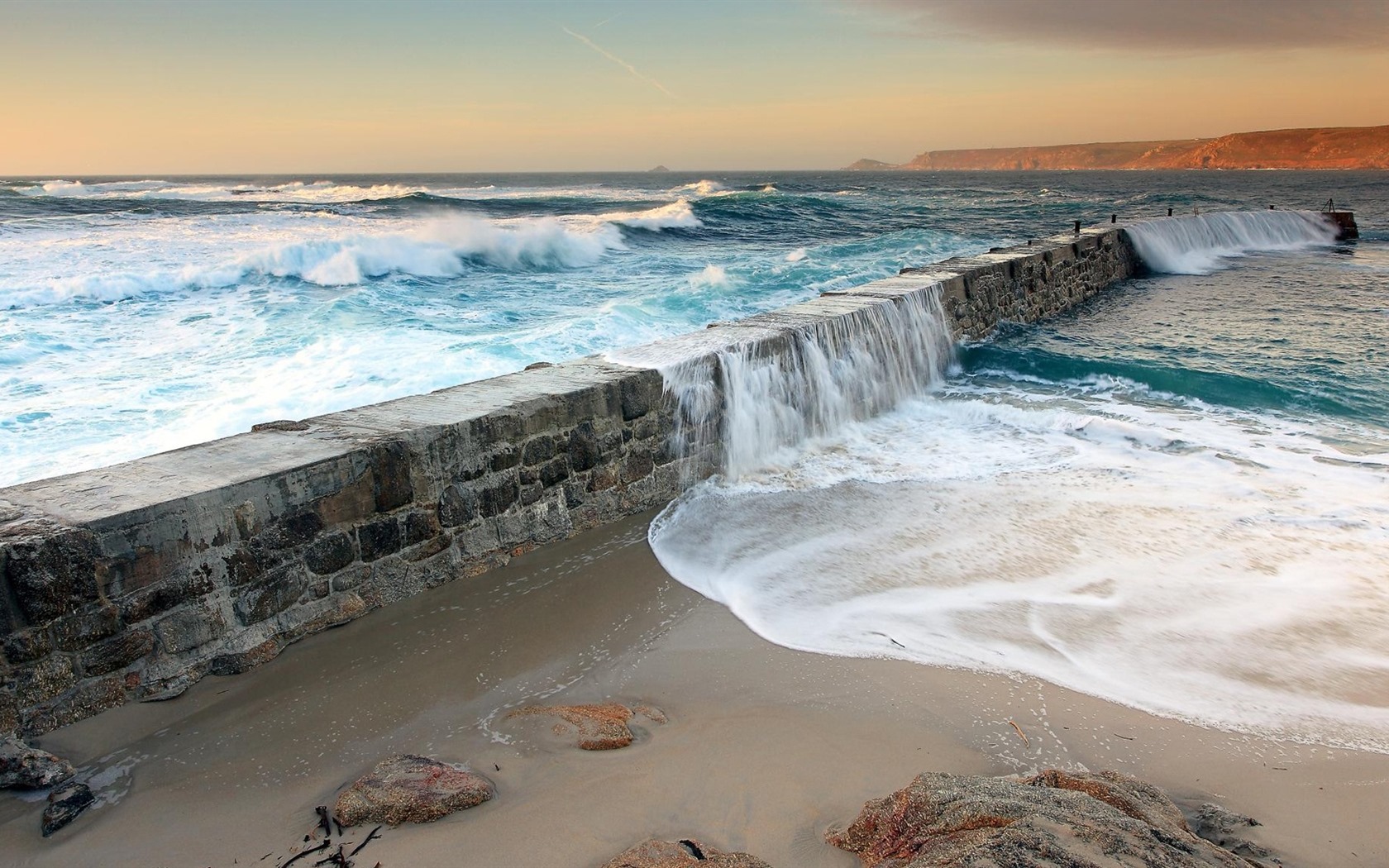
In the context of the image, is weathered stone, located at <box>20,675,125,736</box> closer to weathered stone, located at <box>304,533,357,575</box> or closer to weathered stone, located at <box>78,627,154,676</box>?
weathered stone, located at <box>78,627,154,676</box>

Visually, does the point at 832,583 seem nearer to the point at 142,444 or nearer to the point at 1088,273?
the point at 142,444

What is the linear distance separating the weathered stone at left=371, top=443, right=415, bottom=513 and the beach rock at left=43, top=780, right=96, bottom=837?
1.59m

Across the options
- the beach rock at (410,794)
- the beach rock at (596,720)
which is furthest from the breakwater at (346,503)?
the beach rock at (596,720)

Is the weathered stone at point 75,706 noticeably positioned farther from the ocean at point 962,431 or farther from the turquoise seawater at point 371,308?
the turquoise seawater at point 371,308

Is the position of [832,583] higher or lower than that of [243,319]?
lower

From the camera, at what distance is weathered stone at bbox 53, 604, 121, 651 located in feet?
10.1

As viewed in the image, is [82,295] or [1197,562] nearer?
[1197,562]

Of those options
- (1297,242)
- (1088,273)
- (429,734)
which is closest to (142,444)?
(429,734)

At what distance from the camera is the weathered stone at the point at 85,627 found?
308 cm

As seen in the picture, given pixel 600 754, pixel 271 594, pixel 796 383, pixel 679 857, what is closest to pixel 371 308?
pixel 796 383

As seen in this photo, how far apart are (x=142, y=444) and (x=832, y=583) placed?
5.64m

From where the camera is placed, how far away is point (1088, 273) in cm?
1496

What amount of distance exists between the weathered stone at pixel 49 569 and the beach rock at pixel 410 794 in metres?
1.29

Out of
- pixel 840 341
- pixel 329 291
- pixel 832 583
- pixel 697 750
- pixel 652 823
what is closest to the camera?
pixel 652 823
